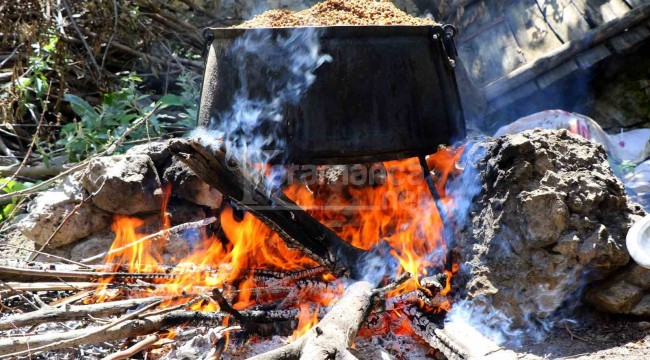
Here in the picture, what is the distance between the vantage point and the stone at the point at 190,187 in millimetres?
3092

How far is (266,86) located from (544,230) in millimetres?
1199

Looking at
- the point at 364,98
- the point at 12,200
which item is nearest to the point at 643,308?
the point at 364,98

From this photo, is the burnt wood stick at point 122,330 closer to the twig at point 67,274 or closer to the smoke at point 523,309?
the twig at point 67,274

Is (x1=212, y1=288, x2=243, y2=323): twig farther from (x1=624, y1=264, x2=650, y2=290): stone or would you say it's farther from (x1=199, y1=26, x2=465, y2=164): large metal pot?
(x1=624, y1=264, x2=650, y2=290): stone

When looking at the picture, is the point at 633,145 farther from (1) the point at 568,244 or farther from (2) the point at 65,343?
(2) the point at 65,343

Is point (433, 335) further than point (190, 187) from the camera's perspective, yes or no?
No

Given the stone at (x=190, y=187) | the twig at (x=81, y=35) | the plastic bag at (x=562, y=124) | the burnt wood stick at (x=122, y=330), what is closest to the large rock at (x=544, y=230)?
the burnt wood stick at (x=122, y=330)

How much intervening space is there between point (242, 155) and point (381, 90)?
0.61 m

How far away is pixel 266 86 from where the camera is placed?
107 inches

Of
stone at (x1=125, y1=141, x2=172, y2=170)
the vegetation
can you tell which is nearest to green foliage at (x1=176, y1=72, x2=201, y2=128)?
the vegetation

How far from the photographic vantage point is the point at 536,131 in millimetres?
2719

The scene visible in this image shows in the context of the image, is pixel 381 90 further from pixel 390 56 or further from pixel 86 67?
pixel 86 67

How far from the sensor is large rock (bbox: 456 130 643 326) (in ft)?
8.26

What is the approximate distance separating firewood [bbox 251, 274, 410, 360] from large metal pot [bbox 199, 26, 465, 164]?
54 cm
